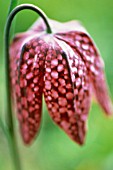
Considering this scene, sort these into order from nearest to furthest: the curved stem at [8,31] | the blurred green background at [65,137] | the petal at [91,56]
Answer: the curved stem at [8,31] < the petal at [91,56] < the blurred green background at [65,137]

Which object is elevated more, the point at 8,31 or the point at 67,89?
the point at 8,31

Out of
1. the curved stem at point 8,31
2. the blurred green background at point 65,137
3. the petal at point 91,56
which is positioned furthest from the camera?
the blurred green background at point 65,137

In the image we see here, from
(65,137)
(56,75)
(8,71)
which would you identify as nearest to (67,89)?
(56,75)

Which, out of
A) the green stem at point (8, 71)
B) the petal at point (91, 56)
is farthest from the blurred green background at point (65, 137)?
the petal at point (91, 56)

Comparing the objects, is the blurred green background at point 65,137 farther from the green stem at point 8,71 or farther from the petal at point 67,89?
the petal at point 67,89

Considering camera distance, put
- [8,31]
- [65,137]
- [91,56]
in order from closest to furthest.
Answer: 1. [8,31]
2. [91,56]
3. [65,137]

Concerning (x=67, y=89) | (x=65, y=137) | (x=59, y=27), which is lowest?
(x=65, y=137)

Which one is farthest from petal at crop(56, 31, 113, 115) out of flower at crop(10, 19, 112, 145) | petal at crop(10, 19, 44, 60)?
petal at crop(10, 19, 44, 60)

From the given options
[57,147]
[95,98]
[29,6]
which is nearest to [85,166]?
[57,147]

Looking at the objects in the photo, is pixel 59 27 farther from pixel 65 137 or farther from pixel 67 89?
pixel 65 137
